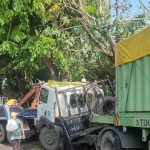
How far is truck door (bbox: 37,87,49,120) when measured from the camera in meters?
11.2

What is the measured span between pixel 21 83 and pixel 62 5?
29.5ft

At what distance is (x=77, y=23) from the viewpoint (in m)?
14.5

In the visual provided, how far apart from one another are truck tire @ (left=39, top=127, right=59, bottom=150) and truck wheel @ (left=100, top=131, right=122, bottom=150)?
2.45 m

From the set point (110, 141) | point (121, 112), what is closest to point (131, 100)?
point (121, 112)

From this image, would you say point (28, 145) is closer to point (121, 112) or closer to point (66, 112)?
point (66, 112)

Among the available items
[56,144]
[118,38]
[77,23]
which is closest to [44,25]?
[77,23]

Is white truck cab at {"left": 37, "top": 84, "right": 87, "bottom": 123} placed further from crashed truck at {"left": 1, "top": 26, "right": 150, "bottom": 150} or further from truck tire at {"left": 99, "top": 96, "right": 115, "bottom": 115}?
truck tire at {"left": 99, "top": 96, "right": 115, "bottom": 115}

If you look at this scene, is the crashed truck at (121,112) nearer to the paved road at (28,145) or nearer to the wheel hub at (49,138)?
the wheel hub at (49,138)

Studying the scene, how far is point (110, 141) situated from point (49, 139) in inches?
128

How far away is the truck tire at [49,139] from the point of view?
10451 millimetres

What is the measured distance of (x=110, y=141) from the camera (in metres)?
8.00

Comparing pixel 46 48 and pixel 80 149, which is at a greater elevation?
pixel 46 48

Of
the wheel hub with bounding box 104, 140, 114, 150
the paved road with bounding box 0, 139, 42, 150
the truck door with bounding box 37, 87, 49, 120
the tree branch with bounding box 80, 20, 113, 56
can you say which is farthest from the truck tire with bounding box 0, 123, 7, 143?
the wheel hub with bounding box 104, 140, 114, 150

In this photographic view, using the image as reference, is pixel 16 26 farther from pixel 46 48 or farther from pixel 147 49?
pixel 147 49
